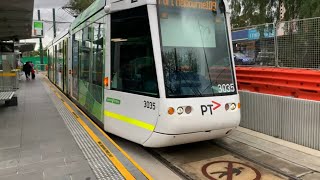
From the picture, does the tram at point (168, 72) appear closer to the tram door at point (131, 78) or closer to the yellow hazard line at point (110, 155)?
the tram door at point (131, 78)

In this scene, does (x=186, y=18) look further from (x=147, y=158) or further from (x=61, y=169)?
(x=61, y=169)

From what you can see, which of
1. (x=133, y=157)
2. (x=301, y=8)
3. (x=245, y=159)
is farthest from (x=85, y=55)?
(x=301, y=8)

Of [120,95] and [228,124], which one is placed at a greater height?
[120,95]

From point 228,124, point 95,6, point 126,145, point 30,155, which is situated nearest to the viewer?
point 30,155

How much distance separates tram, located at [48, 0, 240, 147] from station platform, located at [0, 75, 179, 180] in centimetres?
54

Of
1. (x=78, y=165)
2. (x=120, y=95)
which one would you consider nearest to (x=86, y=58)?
(x=120, y=95)

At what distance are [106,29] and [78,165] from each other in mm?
2822

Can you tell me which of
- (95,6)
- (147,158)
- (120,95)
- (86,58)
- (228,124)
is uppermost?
(95,6)

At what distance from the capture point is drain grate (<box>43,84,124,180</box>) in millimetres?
4461

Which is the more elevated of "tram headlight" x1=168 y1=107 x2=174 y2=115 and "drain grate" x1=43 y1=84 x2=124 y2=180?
"tram headlight" x1=168 y1=107 x2=174 y2=115

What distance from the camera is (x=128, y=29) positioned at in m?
5.98

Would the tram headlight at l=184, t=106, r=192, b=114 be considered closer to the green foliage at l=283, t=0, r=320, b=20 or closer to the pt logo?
the pt logo

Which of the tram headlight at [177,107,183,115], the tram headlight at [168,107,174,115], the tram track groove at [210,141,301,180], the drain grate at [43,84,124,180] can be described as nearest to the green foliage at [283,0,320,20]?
the tram track groove at [210,141,301,180]

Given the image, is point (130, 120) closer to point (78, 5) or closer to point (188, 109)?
point (188, 109)
